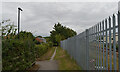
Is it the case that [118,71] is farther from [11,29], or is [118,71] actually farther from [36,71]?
[36,71]

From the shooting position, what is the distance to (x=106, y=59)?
2.66 metres

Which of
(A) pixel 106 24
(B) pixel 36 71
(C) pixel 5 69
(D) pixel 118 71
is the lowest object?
(B) pixel 36 71

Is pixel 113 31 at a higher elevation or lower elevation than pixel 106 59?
higher

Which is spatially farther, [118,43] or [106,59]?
[106,59]

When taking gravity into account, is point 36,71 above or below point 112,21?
below

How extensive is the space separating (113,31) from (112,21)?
0.68 ft

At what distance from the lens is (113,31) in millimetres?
2279

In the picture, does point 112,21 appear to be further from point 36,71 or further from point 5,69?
point 36,71

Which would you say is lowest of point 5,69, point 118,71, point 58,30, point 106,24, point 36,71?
point 36,71

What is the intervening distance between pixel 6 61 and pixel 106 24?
2.90m

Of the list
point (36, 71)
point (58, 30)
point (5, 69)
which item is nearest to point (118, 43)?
point (5, 69)

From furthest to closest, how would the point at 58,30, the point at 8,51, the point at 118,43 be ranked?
the point at 58,30 < the point at 8,51 < the point at 118,43

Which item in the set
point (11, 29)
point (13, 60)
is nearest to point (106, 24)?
point (11, 29)

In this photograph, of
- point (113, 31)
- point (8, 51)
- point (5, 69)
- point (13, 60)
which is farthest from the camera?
point (13, 60)
